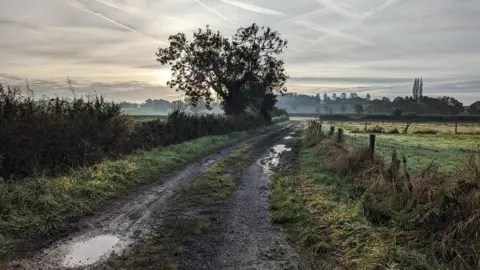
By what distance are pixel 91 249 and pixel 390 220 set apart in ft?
18.4

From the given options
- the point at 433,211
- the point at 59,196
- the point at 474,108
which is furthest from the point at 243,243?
the point at 474,108

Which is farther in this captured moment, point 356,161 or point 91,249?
point 356,161

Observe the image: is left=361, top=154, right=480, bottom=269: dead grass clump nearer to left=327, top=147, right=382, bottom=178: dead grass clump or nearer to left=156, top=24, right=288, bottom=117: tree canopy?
left=327, top=147, right=382, bottom=178: dead grass clump

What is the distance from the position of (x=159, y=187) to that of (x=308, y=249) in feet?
21.0

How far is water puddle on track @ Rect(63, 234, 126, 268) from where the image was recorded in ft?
18.5

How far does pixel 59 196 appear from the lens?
8766mm

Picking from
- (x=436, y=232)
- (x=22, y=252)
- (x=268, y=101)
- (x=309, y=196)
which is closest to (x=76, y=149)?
(x=22, y=252)

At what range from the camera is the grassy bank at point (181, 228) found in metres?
5.62

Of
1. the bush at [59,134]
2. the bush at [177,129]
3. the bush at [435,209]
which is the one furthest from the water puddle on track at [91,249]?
the bush at [177,129]

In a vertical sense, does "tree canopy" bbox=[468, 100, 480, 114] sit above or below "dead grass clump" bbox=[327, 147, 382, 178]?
above

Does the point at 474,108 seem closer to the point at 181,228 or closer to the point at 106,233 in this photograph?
the point at 181,228

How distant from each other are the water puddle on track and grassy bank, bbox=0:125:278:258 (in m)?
0.96

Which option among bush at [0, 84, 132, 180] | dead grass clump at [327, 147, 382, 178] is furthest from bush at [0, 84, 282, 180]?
dead grass clump at [327, 147, 382, 178]

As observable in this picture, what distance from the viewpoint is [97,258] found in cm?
575
